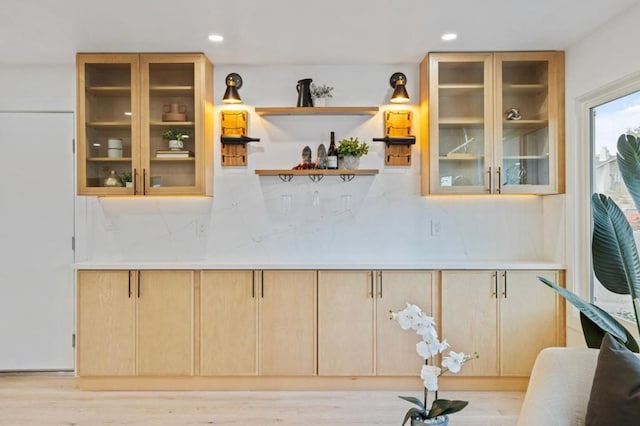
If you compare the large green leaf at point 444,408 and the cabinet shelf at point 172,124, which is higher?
the cabinet shelf at point 172,124

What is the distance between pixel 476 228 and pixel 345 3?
2102mm

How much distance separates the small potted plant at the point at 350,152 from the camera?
328cm

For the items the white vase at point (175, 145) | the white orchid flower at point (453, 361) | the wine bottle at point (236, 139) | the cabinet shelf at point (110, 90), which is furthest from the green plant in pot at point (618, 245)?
the cabinet shelf at point (110, 90)

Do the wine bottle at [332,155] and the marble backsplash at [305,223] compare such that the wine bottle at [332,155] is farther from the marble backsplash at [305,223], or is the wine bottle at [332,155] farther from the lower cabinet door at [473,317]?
the lower cabinet door at [473,317]

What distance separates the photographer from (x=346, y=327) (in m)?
3.04

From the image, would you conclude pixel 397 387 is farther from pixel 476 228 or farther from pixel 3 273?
pixel 3 273

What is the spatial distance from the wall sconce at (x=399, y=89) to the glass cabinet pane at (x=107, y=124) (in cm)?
209

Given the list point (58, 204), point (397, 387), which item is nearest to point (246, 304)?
point (397, 387)

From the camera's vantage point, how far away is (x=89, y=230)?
11.4ft

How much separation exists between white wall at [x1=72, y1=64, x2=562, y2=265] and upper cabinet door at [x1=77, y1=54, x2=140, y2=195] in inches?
12.9

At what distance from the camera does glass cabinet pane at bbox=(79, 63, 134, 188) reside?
3197 mm

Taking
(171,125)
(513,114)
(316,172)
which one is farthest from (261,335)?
(513,114)

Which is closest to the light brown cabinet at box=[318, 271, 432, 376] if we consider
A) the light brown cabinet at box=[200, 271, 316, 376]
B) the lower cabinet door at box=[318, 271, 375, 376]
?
the lower cabinet door at box=[318, 271, 375, 376]

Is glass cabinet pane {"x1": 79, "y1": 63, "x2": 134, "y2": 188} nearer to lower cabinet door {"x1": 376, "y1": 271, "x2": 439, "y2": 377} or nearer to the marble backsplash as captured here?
the marble backsplash
